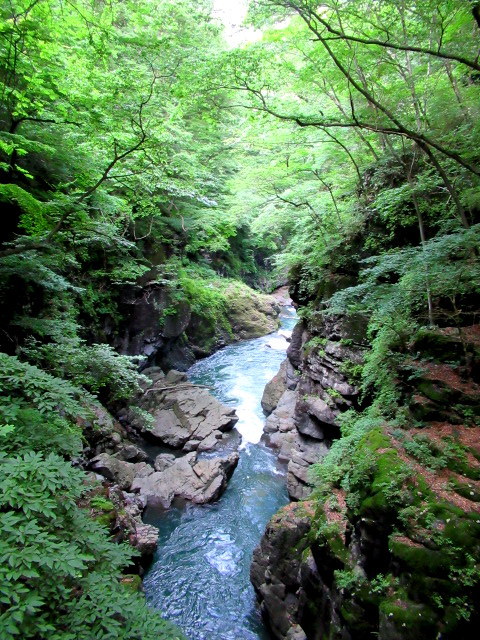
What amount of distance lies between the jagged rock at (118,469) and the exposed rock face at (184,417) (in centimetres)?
138

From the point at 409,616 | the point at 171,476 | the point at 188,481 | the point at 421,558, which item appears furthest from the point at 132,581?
the point at 421,558

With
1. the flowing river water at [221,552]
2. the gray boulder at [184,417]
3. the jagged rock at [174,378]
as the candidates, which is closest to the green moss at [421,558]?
the flowing river water at [221,552]

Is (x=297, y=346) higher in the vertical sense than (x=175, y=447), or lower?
higher

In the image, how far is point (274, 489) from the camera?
33.3ft

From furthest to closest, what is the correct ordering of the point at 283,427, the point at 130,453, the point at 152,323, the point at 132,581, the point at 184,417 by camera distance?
1. the point at 152,323
2. the point at 184,417
3. the point at 283,427
4. the point at 130,453
5. the point at 132,581

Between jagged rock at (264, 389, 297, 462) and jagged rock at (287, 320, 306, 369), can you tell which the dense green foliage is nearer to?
jagged rock at (287, 320, 306, 369)

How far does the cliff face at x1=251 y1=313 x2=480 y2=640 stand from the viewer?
3.48m

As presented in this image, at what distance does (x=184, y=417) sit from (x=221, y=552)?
5.40 meters

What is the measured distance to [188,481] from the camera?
10078 mm

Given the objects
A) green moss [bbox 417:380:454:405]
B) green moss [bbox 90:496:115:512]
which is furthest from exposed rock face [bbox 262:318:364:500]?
green moss [bbox 90:496:115:512]

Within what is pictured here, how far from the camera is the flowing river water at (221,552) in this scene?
6648mm

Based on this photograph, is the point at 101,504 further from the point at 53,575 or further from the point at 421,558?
the point at 421,558

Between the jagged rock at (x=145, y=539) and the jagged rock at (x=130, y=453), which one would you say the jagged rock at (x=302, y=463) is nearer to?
the jagged rock at (x=145, y=539)

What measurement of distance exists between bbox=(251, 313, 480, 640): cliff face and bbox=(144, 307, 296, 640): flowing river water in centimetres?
70
